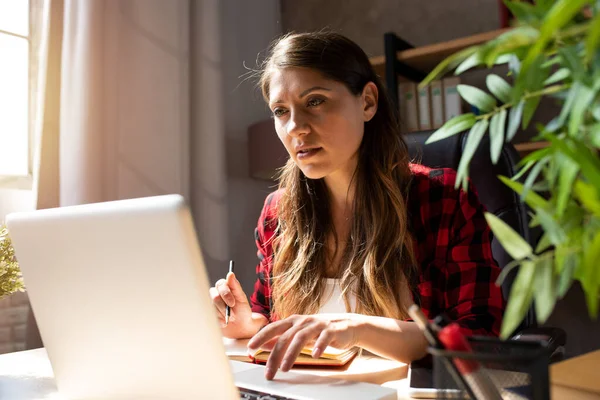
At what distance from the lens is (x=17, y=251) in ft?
2.31

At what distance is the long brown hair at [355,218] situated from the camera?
123 cm

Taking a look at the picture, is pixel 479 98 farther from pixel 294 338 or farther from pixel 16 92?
pixel 16 92

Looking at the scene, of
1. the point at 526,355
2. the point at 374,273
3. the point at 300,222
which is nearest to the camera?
the point at 526,355

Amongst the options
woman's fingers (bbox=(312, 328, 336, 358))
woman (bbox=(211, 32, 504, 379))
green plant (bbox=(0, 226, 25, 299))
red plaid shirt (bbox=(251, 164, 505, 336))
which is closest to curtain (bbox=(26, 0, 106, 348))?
woman (bbox=(211, 32, 504, 379))

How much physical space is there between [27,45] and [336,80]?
1.32 metres

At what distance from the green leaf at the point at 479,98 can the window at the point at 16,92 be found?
1.89m

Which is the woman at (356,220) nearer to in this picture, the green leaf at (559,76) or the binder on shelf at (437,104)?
the green leaf at (559,76)

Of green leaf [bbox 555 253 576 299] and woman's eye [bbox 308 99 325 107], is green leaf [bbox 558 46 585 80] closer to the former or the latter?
green leaf [bbox 555 253 576 299]

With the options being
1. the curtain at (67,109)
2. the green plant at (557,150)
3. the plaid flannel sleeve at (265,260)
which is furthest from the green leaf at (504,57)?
the curtain at (67,109)

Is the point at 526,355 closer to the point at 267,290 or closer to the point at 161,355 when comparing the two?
the point at 161,355

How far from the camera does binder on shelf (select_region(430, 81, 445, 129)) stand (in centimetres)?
234

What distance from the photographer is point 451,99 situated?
7.59 ft

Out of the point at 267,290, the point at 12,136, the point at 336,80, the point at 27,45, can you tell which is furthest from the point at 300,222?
the point at 27,45

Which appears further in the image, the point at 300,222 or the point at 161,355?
the point at 300,222
